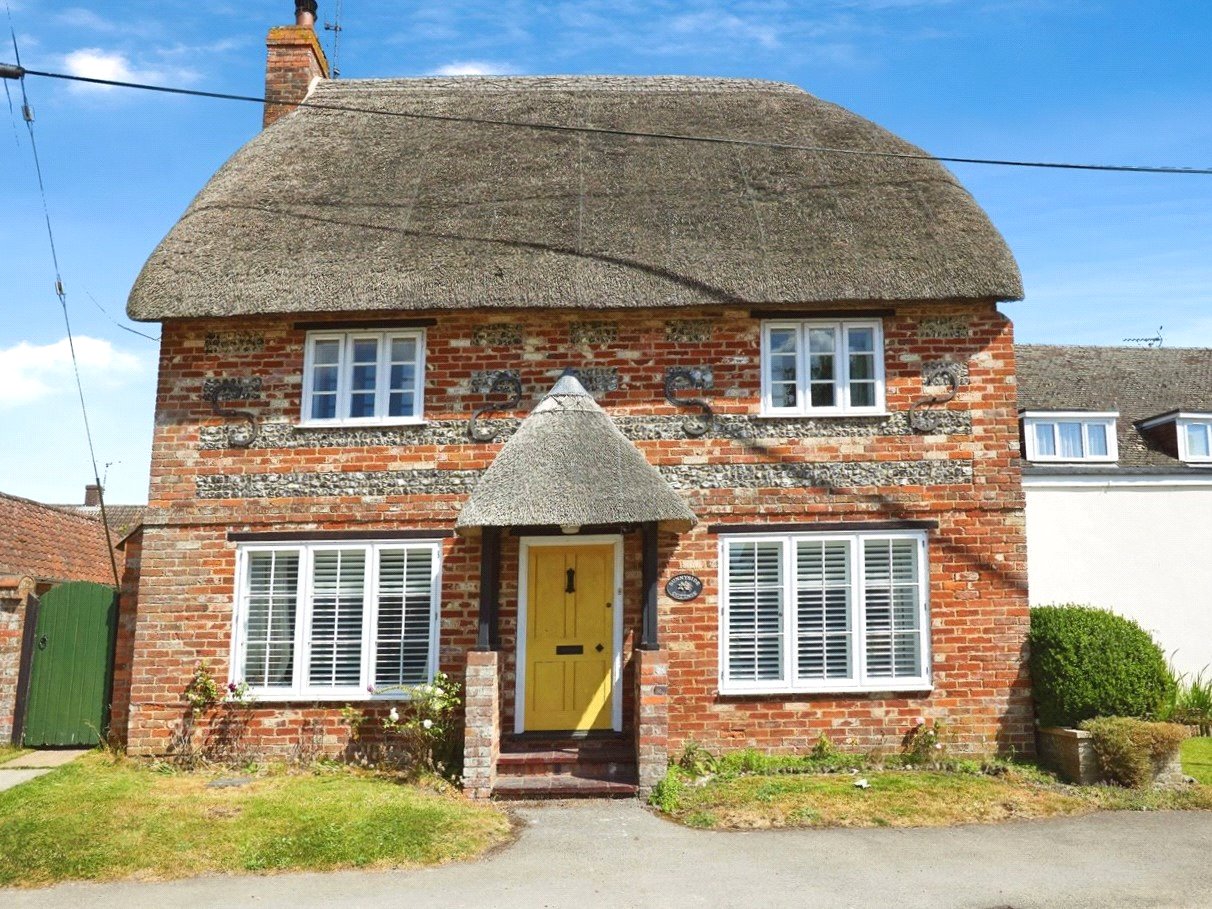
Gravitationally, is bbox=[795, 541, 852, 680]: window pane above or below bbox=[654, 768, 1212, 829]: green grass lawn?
above

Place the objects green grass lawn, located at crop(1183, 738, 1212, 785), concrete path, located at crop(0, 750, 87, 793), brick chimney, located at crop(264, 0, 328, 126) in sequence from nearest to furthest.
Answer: concrete path, located at crop(0, 750, 87, 793)
green grass lawn, located at crop(1183, 738, 1212, 785)
brick chimney, located at crop(264, 0, 328, 126)

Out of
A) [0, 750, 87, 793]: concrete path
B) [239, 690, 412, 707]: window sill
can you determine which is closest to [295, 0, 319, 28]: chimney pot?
[239, 690, 412, 707]: window sill

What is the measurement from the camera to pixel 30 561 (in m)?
16.1

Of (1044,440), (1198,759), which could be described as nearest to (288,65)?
(1198,759)

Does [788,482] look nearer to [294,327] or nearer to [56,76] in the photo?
[294,327]

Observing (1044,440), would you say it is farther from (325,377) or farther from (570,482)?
(325,377)

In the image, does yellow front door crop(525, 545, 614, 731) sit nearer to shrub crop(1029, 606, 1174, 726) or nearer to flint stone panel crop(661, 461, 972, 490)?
flint stone panel crop(661, 461, 972, 490)

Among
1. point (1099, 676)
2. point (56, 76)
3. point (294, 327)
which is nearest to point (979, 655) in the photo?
point (1099, 676)

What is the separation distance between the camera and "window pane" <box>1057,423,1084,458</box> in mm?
22297

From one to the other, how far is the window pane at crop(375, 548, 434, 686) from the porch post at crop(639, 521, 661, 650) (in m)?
2.51

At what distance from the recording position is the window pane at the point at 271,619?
36.6 feet

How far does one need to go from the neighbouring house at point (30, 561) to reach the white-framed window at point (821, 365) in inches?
369

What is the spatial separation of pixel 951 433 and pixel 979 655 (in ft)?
8.10

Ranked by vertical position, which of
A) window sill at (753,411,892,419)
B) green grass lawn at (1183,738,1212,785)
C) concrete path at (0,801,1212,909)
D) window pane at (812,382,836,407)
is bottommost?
concrete path at (0,801,1212,909)
